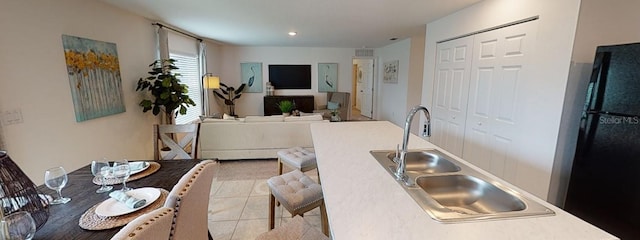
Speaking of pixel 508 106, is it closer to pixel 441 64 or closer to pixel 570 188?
pixel 570 188

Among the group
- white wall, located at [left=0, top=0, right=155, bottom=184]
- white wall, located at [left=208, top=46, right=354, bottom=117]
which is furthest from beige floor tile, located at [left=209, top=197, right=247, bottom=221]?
white wall, located at [left=208, top=46, right=354, bottom=117]

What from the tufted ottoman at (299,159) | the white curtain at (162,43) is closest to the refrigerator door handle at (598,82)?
the tufted ottoman at (299,159)

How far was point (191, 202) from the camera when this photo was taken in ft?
3.46

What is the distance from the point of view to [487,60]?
2697 millimetres

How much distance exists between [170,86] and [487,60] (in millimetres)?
3830

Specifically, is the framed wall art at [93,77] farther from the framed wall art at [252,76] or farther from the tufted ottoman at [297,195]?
the framed wall art at [252,76]

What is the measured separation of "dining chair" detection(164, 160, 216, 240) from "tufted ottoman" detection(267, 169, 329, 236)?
0.50 meters

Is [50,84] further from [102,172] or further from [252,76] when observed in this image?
[252,76]

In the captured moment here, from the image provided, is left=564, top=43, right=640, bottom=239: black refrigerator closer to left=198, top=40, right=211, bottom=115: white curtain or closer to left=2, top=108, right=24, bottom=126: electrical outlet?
left=2, top=108, right=24, bottom=126: electrical outlet

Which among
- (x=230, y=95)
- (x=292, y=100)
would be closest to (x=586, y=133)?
(x=292, y=100)

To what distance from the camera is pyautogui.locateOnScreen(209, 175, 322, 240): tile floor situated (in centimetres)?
217

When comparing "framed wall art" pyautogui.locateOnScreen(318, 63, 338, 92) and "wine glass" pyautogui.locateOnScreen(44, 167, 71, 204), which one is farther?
"framed wall art" pyautogui.locateOnScreen(318, 63, 338, 92)

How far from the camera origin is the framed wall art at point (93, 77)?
2428 mm

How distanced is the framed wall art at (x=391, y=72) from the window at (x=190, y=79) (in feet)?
14.8
